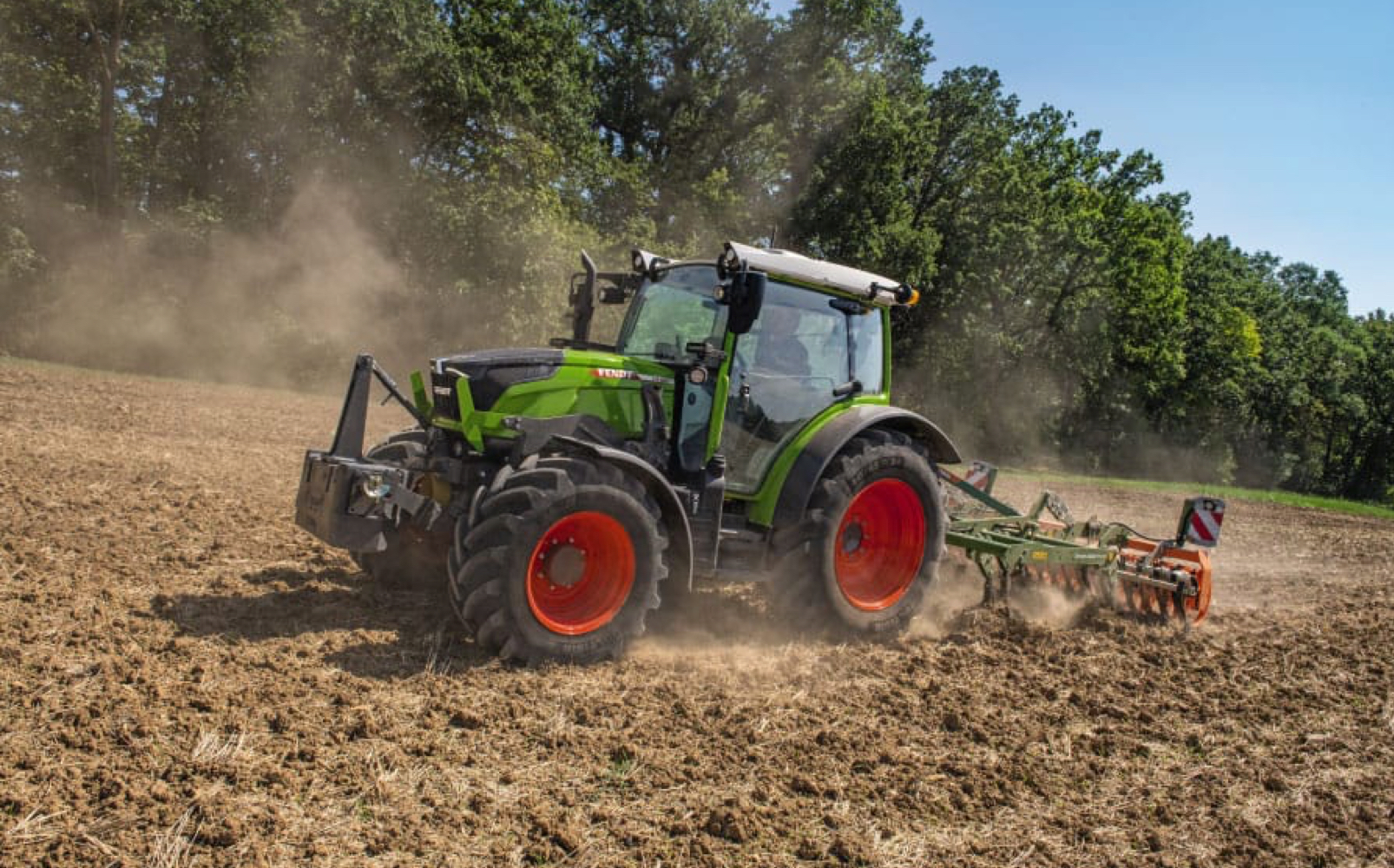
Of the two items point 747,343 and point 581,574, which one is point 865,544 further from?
point 581,574

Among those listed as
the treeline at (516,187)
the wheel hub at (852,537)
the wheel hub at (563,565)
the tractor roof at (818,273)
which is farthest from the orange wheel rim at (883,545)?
the treeline at (516,187)

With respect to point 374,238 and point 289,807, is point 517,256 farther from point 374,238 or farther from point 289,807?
point 289,807

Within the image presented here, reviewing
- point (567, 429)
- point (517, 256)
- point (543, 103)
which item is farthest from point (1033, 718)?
point (543, 103)

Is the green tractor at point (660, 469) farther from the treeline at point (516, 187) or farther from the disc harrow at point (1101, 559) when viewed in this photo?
the treeline at point (516, 187)

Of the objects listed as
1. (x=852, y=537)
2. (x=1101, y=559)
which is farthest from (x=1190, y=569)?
(x=852, y=537)

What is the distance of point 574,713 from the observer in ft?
14.4

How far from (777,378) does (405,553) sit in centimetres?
270

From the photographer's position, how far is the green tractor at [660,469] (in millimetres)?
4930

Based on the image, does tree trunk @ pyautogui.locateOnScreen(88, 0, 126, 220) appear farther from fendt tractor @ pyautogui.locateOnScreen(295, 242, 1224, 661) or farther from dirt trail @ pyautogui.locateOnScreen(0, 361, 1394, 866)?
fendt tractor @ pyautogui.locateOnScreen(295, 242, 1224, 661)

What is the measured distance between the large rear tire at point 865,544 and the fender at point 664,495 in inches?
33.9

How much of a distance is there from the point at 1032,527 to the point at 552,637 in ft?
14.9

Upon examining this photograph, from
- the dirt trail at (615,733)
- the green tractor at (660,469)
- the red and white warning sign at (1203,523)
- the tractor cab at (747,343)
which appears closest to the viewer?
the dirt trail at (615,733)

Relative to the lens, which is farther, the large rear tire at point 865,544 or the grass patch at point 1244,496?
the grass patch at point 1244,496

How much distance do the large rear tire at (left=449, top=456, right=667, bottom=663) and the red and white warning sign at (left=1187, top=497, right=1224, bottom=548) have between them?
4.89 metres
